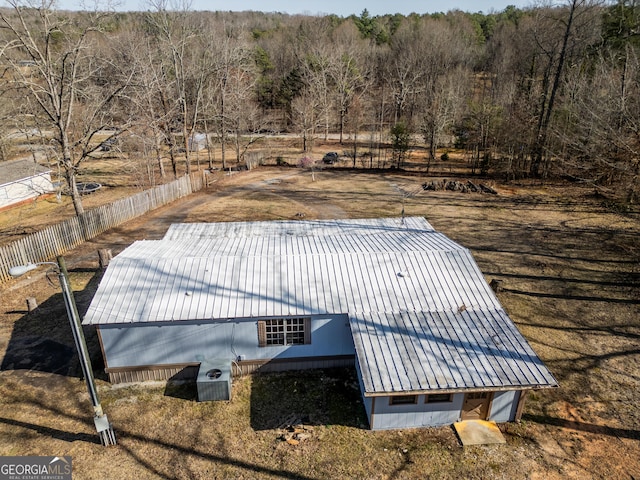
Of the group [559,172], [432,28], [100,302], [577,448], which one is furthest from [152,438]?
[432,28]

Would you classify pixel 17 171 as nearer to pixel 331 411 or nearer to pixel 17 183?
pixel 17 183

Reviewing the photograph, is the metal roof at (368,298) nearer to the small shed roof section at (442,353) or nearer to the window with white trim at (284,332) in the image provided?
the small shed roof section at (442,353)

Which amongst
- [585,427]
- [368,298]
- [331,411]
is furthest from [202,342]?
[585,427]

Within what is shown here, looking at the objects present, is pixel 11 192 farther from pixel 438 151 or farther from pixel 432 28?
pixel 432 28

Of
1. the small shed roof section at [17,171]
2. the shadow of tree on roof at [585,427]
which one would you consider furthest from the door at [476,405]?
the small shed roof section at [17,171]

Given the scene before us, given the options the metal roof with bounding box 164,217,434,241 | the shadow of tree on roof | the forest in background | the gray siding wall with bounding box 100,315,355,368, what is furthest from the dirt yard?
the forest in background

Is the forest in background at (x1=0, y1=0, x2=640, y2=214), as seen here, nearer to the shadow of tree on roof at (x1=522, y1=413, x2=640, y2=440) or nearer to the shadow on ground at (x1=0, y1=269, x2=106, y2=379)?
the shadow on ground at (x1=0, y1=269, x2=106, y2=379)
